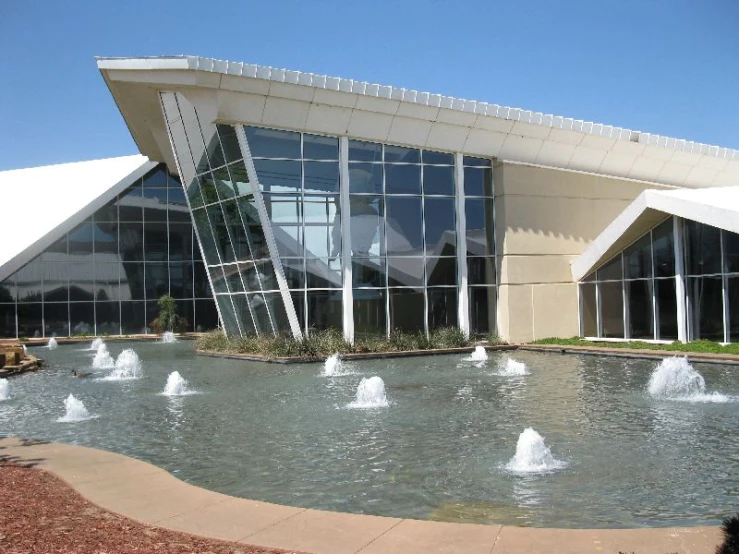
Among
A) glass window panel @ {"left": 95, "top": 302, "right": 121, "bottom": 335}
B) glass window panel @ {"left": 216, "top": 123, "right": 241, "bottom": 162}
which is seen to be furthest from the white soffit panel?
glass window panel @ {"left": 216, "top": 123, "right": 241, "bottom": 162}

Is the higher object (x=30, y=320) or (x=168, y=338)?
(x=30, y=320)

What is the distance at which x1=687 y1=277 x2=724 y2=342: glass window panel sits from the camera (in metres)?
23.2

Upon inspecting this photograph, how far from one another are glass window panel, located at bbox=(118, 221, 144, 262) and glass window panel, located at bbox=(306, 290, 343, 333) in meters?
20.1

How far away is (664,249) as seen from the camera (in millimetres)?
25109

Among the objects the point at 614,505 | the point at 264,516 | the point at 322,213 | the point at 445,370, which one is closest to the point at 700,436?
the point at 614,505

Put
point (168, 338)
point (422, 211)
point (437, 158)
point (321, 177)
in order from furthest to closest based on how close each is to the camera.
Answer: point (168, 338) → point (437, 158) → point (422, 211) → point (321, 177)

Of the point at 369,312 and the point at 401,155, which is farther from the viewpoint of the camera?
the point at 401,155

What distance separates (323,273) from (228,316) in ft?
17.3

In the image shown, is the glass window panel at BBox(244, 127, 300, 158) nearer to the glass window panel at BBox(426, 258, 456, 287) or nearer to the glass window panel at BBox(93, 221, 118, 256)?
the glass window panel at BBox(426, 258, 456, 287)

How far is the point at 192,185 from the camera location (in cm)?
2759

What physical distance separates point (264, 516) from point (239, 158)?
19805mm

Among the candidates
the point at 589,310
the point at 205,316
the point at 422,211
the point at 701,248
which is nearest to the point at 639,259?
the point at 701,248

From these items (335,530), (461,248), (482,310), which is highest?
(461,248)

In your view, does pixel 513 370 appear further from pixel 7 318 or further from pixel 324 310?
pixel 7 318
